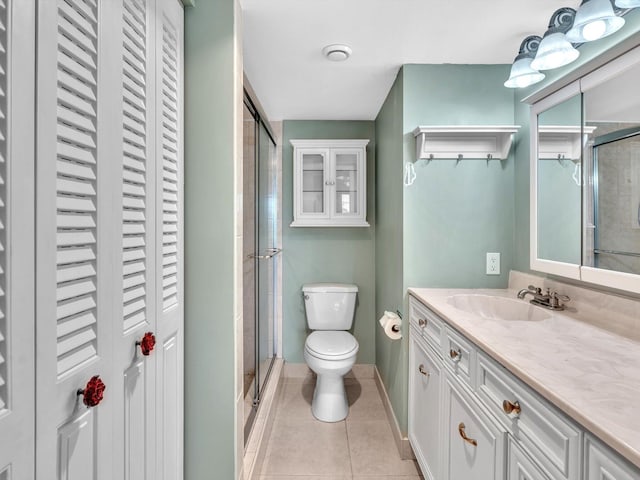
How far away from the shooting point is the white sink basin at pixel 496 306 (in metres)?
1.62

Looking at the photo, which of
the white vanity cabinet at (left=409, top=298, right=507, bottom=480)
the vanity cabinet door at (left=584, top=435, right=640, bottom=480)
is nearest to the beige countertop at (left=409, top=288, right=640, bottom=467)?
the vanity cabinet door at (left=584, top=435, right=640, bottom=480)

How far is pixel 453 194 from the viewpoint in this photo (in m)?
2.03

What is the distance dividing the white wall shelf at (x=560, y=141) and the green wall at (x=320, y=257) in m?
1.52

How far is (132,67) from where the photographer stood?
958mm

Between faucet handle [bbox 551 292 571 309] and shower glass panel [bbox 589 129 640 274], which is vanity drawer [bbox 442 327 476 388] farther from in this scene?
shower glass panel [bbox 589 129 640 274]

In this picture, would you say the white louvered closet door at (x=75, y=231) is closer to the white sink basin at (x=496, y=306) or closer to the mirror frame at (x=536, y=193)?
the white sink basin at (x=496, y=306)

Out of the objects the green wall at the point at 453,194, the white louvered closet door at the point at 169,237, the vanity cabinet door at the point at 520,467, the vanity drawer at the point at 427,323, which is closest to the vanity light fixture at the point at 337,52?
the green wall at the point at 453,194

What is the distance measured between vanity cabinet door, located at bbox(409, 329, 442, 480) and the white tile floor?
0.25 metres

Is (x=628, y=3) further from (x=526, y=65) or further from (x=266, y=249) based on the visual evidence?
(x=266, y=249)

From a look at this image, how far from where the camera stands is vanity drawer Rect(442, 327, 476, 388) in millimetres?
1218

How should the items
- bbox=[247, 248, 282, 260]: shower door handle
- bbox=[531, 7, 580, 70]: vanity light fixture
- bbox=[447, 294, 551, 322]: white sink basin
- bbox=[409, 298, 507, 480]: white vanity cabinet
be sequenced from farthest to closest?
bbox=[247, 248, 282, 260]: shower door handle, bbox=[447, 294, 551, 322]: white sink basin, bbox=[531, 7, 580, 70]: vanity light fixture, bbox=[409, 298, 507, 480]: white vanity cabinet

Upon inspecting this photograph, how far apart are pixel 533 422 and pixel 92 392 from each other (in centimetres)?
105

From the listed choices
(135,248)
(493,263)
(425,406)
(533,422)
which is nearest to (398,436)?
(425,406)

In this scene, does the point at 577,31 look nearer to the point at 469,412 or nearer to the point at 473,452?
the point at 469,412
